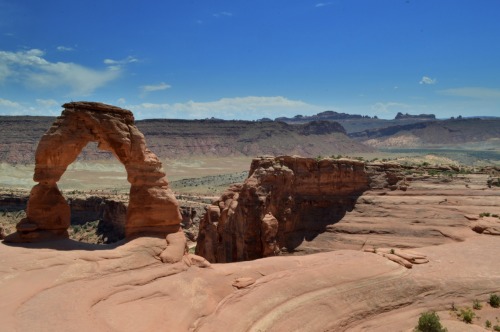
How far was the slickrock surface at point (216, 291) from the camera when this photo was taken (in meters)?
13.6

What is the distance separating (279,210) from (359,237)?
7.01 meters

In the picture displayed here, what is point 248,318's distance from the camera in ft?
51.4

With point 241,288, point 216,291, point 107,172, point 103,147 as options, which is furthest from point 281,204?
point 107,172

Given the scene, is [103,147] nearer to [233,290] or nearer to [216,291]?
[216,291]

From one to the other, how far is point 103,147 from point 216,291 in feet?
30.3

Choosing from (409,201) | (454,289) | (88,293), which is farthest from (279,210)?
Answer: (88,293)

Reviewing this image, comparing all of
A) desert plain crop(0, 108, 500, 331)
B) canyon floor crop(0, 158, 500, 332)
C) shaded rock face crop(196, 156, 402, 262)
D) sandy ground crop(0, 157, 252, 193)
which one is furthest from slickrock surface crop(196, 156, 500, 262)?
sandy ground crop(0, 157, 252, 193)

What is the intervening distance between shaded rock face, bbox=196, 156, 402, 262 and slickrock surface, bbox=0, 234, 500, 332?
1063 centimetres

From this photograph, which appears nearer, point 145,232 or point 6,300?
point 6,300

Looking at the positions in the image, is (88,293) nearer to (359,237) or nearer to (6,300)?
(6,300)

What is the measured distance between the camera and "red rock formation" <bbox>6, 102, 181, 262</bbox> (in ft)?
62.6

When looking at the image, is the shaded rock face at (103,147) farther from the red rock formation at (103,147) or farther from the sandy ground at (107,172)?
the sandy ground at (107,172)

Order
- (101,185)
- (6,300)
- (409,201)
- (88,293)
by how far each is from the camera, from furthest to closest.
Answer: (101,185)
(409,201)
(88,293)
(6,300)

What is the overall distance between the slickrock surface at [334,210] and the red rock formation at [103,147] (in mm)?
12536
